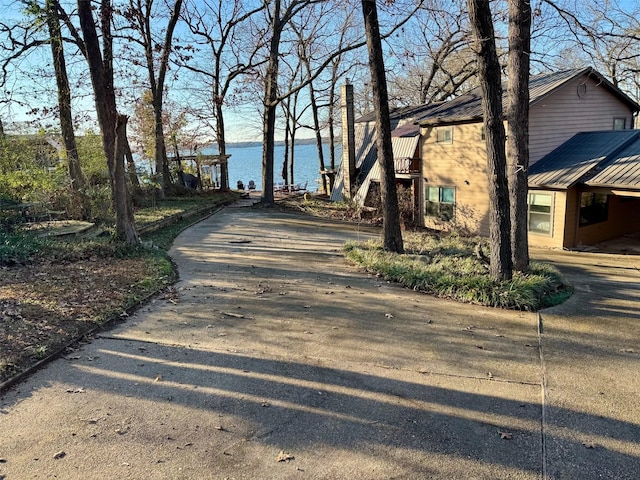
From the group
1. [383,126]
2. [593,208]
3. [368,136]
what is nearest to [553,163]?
[593,208]

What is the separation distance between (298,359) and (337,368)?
46 centimetres

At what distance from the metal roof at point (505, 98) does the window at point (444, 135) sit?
320 mm

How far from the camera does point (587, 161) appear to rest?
1542cm

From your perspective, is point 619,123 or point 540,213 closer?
point 540,213

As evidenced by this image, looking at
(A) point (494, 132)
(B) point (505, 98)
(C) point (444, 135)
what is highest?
(B) point (505, 98)

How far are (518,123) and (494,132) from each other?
1843mm

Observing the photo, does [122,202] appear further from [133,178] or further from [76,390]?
[133,178]

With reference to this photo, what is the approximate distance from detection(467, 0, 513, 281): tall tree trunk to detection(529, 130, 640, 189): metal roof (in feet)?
25.6

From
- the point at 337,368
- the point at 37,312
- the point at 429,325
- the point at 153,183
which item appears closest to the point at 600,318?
the point at 429,325

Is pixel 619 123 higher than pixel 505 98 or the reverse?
the reverse

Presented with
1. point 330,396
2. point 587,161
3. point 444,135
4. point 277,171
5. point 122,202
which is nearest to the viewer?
point 330,396

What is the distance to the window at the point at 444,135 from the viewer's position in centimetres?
1828

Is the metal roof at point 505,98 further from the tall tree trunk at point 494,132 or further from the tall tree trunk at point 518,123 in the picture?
the tall tree trunk at point 494,132

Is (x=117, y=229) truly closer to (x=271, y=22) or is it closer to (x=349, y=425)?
(x=349, y=425)
